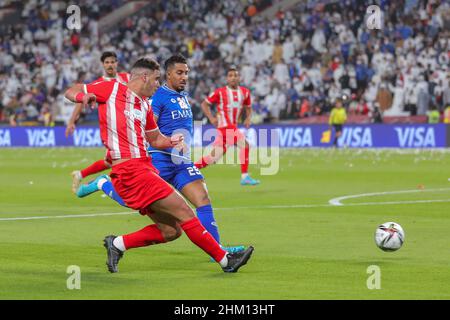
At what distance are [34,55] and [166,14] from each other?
6.68 metres

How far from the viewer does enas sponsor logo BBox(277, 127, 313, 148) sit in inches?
1617

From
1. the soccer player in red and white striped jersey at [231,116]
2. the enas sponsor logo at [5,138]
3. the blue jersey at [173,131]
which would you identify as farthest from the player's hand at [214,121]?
the enas sponsor logo at [5,138]

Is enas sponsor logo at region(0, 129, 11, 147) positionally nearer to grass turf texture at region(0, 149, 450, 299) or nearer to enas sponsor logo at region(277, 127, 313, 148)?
enas sponsor logo at region(277, 127, 313, 148)

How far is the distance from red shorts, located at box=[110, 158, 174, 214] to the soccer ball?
9.01ft

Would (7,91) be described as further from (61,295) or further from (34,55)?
(61,295)

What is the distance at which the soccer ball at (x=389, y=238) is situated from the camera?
11.6 meters

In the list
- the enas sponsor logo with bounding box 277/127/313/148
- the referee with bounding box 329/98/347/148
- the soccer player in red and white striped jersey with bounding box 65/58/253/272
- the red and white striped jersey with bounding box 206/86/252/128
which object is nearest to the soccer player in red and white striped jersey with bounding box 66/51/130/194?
the red and white striped jersey with bounding box 206/86/252/128

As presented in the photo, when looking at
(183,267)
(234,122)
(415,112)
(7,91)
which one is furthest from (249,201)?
(7,91)

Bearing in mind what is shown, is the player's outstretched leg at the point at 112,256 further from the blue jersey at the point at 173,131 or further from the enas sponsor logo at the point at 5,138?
the enas sponsor logo at the point at 5,138

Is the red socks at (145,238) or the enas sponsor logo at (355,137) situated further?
the enas sponsor logo at (355,137)

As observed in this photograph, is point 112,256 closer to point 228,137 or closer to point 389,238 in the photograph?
point 389,238

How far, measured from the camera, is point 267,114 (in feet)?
141

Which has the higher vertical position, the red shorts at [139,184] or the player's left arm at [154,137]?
the player's left arm at [154,137]

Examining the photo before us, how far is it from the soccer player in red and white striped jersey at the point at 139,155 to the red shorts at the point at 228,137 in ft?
38.9
